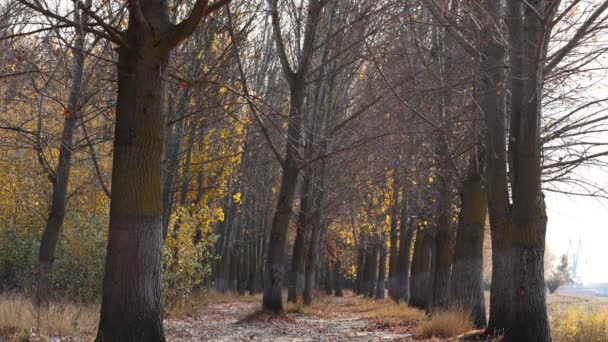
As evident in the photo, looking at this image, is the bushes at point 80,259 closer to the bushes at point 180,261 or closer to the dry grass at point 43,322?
the bushes at point 180,261

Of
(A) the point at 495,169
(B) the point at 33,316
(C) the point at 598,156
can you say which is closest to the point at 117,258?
(B) the point at 33,316

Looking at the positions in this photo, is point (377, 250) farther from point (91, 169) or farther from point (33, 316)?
point (33, 316)

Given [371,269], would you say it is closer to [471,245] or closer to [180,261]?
[180,261]

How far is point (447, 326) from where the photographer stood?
12.3 m

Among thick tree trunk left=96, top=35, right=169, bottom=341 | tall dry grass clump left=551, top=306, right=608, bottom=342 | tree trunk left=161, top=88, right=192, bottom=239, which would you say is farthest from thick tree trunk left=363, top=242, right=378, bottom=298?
thick tree trunk left=96, top=35, right=169, bottom=341

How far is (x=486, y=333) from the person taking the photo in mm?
11016

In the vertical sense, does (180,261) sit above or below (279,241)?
below

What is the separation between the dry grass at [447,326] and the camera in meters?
12.3

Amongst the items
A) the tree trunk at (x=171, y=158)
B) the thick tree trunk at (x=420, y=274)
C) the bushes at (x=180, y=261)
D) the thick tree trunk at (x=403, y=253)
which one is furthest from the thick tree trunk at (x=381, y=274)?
the tree trunk at (x=171, y=158)

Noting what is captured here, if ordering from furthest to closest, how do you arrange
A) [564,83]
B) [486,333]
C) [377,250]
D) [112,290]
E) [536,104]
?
[377,250]
[564,83]
[486,333]
[536,104]
[112,290]

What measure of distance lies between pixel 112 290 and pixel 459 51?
383 inches

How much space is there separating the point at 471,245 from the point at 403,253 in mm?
12146

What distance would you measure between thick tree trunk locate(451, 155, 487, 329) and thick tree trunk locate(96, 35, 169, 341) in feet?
27.4

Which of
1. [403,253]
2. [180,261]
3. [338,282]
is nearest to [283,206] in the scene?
[180,261]
